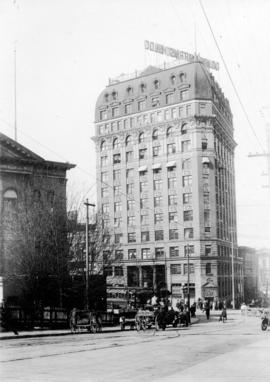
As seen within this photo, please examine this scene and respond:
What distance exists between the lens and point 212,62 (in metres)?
88.6

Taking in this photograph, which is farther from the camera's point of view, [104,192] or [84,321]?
[104,192]

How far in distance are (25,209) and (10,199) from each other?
4.69 metres

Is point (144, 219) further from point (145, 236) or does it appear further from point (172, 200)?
point (172, 200)

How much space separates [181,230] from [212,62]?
27308mm

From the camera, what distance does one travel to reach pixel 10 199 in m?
44.5

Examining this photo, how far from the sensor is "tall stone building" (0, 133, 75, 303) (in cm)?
3741

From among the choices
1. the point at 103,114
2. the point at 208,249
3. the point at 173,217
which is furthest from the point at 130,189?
the point at 208,249

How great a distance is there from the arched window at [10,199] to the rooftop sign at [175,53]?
45.7m

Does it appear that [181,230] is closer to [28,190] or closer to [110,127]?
[110,127]

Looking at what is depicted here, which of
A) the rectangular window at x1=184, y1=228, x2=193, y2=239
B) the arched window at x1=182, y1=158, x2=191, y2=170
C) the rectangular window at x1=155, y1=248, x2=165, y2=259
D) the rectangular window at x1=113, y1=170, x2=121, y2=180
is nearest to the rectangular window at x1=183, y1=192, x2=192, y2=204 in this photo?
the arched window at x1=182, y1=158, x2=191, y2=170

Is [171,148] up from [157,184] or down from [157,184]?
up

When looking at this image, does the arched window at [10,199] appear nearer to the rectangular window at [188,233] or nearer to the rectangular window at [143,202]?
the rectangular window at [188,233]

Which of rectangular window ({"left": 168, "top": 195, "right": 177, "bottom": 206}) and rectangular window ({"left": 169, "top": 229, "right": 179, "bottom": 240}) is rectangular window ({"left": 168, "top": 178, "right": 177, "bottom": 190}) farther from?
rectangular window ({"left": 169, "top": 229, "right": 179, "bottom": 240})

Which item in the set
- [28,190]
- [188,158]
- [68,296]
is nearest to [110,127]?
[188,158]
